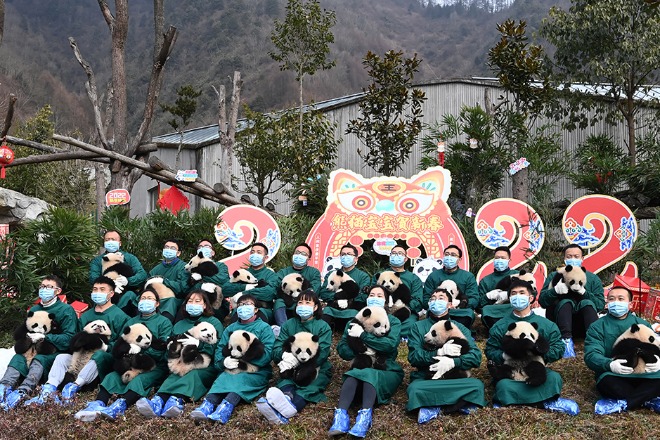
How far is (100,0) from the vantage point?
11.0m

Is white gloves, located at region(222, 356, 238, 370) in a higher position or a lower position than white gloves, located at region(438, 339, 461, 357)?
lower

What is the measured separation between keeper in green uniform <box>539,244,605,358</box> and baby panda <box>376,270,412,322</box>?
4.85ft

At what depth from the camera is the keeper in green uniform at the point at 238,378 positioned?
562 cm

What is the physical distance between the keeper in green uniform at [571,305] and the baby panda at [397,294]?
1.48 meters

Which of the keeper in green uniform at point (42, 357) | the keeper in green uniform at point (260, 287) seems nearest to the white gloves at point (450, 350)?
the keeper in green uniform at point (260, 287)

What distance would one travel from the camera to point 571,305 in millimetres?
7039

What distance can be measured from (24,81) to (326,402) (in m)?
30.4

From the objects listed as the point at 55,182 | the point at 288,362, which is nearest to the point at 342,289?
the point at 288,362

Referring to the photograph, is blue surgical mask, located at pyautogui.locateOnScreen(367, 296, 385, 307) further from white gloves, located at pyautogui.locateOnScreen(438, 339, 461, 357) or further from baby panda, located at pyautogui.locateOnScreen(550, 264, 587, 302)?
baby panda, located at pyautogui.locateOnScreen(550, 264, 587, 302)

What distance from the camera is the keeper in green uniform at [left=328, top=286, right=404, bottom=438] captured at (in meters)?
5.36

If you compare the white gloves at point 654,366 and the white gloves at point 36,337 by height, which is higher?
the white gloves at point 36,337

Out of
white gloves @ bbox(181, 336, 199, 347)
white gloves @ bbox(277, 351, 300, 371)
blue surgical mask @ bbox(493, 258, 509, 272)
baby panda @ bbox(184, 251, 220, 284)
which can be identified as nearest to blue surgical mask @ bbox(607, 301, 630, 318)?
blue surgical mask @ bbox(493, 258, 509, 272)

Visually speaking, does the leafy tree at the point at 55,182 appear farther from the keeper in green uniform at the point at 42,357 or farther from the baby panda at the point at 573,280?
the baby panda at the point at 573,280

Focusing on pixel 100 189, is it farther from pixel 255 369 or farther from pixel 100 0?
pixel 255 369
